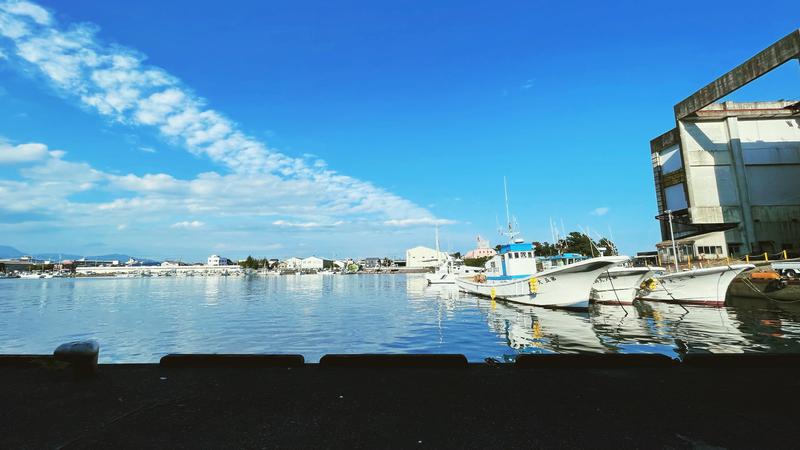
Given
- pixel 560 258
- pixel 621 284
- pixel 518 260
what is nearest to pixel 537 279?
pixel 518 260

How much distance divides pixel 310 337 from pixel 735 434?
788 inches

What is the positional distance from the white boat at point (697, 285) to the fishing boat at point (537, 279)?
8496 mm

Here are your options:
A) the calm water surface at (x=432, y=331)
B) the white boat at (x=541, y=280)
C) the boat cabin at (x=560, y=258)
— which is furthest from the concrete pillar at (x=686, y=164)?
the white boat at (x=541, y=280)

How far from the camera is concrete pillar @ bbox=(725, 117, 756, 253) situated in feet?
172

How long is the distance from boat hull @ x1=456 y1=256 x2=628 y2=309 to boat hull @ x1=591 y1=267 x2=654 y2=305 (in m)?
3.91

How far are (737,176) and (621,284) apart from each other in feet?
126

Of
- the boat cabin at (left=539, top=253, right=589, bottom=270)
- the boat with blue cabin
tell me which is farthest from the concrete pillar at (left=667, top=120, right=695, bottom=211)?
the boat with blue cabin

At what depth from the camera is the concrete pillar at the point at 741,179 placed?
52.5 meters

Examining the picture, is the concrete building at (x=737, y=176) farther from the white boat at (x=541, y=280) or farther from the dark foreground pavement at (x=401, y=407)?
the dark foreground pavement at (x=401, y=407)

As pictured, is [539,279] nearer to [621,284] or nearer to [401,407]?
[621,284]

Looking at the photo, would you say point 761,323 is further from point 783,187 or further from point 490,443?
point 783,187

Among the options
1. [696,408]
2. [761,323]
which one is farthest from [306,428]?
[761,323]

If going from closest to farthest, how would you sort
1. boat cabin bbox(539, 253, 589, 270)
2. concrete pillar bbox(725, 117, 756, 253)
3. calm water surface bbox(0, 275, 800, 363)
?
calm water surface bbox(0, 275, 800, 363) → boat cabin bbox(539, 253, 589, 270) → concrete pillar bbox(725, 117, 756, 253)

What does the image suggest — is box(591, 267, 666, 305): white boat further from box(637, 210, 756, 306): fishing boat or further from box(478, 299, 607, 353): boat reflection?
box(478, 299, 607, 353): boat reflection
